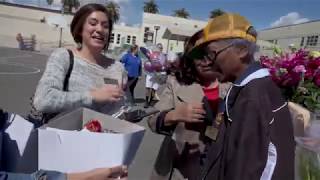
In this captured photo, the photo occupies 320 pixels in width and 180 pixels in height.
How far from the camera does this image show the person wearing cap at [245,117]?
64.0 inches

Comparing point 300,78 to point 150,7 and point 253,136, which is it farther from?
point 150,7

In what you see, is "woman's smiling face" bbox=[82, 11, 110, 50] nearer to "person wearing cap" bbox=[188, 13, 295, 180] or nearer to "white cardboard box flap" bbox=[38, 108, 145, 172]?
"person wearing cap" bbox=[188, 13, 295, 180]

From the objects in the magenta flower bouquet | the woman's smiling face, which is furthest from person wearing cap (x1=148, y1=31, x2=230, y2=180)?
the woman's smiling face

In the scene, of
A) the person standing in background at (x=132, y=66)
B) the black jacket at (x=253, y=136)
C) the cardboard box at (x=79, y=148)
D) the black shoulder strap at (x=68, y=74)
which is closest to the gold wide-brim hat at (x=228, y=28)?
the black jacket at (x=253, y=136)

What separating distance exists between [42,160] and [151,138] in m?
5.97

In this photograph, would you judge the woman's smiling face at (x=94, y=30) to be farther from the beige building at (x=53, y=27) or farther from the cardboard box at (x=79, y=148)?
the beige building at (x=53, y=27)

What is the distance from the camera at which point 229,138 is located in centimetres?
170

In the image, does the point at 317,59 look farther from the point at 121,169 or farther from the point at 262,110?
the point at 121,169

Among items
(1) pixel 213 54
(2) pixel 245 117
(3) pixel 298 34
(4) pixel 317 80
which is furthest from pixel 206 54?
(3) pixel 298 34

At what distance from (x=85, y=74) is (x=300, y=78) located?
4.32 feet

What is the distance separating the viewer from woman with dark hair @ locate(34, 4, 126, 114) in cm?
226

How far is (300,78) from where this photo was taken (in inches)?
103

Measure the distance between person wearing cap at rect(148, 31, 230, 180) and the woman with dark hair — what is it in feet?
1.03

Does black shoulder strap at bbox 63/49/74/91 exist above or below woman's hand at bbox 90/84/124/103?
above
